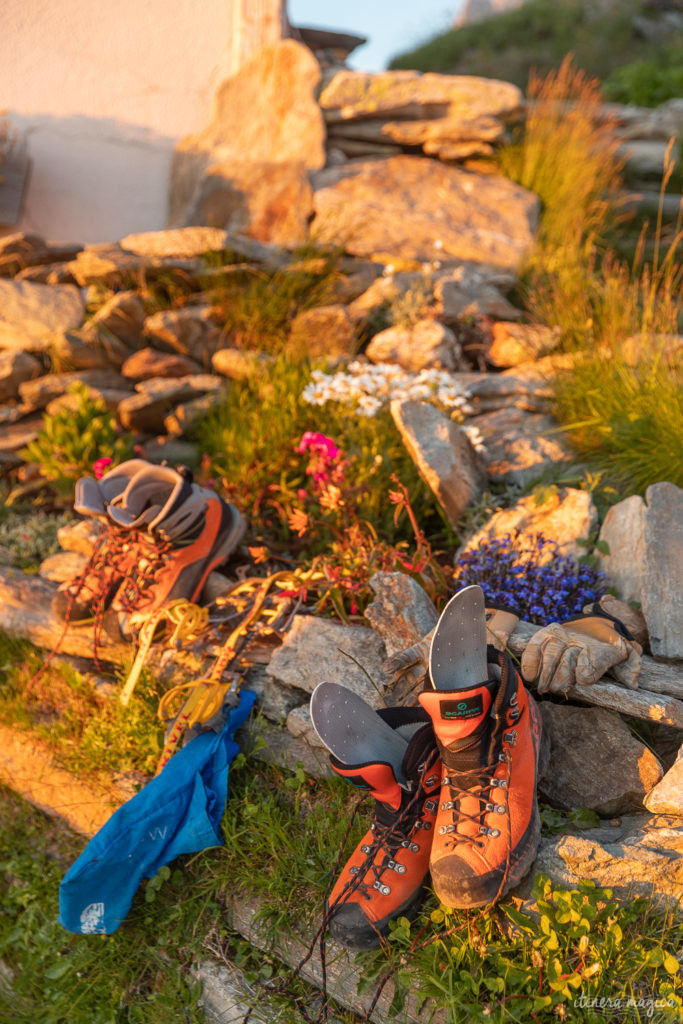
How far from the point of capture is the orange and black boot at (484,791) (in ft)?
6.13

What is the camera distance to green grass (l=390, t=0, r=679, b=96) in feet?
40.4

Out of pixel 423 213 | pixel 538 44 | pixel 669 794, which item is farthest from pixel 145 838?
pixel 538 44

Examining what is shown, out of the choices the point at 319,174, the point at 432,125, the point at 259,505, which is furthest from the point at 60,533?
the point at 432,125

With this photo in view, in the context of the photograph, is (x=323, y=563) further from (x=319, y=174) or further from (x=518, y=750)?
(x=319, y=174)

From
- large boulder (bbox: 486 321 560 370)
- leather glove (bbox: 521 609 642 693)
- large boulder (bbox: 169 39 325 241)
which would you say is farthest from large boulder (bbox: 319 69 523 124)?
leather glove (bbox: 521 609 642 693)

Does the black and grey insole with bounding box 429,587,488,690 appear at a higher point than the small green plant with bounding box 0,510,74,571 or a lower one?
higher

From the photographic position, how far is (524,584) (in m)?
2.73

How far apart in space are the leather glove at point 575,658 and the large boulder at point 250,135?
16.4 ft

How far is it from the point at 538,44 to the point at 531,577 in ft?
48.4

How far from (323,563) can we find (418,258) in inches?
133

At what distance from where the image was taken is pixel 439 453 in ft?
10.4

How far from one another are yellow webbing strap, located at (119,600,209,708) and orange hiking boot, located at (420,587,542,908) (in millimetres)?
1292

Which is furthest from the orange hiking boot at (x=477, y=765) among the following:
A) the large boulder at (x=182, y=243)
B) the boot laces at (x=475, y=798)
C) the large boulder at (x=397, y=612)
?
the large boulder at (x=182, y=243)

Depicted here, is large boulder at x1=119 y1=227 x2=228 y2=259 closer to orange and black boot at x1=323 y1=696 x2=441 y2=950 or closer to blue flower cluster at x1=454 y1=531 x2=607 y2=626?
blue flower cluster at x1=454 y1=531 x2=607 y2=626
